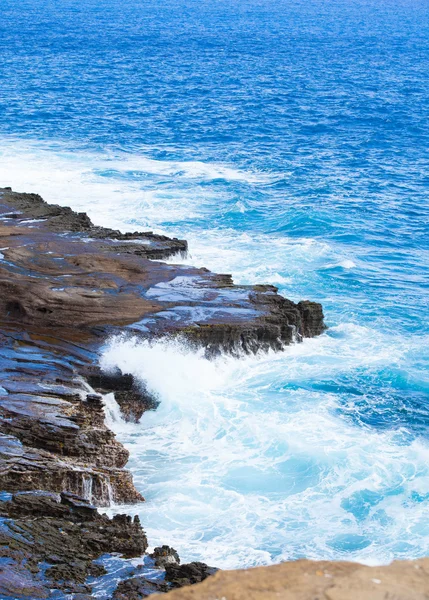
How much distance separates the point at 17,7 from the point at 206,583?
567 feet

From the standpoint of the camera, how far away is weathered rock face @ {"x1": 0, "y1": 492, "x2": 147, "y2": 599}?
14.7m

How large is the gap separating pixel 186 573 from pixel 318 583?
8.13 metres

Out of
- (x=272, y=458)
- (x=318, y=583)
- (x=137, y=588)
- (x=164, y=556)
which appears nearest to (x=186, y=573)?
(x=137, y=588)

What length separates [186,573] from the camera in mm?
15359

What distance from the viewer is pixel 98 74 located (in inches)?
3359

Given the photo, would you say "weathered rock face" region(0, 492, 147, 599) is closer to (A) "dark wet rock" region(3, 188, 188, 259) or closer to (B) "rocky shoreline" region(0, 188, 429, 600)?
(B) "rocky shoreline" region(0, 188, 429, 600)

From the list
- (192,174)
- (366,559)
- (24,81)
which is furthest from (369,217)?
(24,81)

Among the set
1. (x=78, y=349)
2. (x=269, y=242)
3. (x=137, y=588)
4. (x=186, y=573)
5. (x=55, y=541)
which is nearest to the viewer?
(x=137, y=588)

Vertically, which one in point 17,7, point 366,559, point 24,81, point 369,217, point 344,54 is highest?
point 17,7

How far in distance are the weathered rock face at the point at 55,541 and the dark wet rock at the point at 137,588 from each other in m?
0.60

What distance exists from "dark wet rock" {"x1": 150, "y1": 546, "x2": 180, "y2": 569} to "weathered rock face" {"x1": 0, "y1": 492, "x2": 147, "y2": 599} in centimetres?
30

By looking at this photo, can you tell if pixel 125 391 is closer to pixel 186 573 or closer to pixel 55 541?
pixel 55 541

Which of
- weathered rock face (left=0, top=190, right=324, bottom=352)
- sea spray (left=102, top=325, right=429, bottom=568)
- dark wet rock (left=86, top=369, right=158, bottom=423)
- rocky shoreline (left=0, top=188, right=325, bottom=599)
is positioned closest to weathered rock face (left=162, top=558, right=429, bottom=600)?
rocky shoreline (left=0, top=188, right=325, bottom=599)

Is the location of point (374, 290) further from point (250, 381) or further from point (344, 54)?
point (344, 54)
